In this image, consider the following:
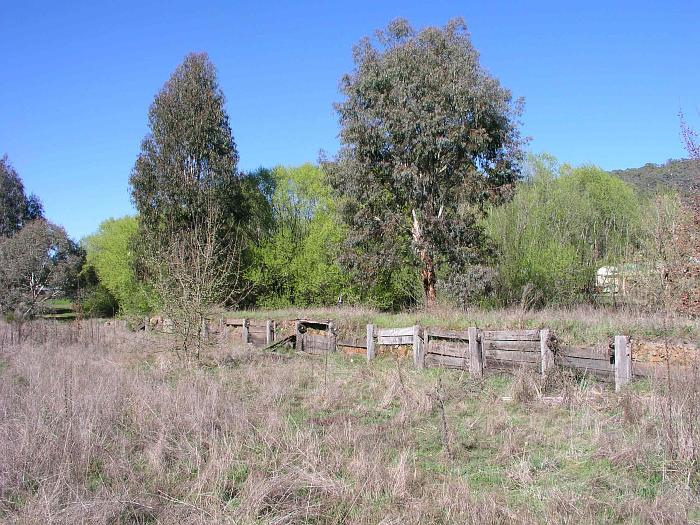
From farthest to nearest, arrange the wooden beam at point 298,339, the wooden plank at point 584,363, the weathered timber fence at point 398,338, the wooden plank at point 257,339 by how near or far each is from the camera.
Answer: the wooden plank at point 257,339
the wooden beam at point 298,339
the weathered timber fence at point 398,338
the wooden plank at point 584,363

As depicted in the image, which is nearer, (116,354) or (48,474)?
(48,474)

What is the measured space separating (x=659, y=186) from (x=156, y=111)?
963 inches

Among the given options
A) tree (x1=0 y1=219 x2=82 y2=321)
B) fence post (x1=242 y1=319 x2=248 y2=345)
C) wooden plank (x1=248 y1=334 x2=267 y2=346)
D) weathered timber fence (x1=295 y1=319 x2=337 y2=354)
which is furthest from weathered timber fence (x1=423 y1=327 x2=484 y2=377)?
tree (x1=0 y1=219 x2=82 y2=321)

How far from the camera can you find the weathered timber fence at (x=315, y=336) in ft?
50.9

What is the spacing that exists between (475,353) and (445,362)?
1027 millimetres

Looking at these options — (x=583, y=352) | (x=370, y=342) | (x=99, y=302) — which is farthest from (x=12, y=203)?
(x=583, y=352)

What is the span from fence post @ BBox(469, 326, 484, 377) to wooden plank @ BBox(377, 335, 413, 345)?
2122mm

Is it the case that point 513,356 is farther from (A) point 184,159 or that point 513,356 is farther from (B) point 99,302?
(B) point 99,302

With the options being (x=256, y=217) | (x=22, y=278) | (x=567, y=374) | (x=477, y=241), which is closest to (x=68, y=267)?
→ (x=22, y=278)

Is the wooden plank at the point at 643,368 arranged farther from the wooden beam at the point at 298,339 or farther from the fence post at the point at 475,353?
the wooden beam at the point at 298,339

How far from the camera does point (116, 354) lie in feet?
43.6

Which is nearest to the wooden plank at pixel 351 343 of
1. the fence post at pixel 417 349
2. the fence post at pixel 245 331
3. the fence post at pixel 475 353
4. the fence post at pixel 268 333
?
the fence post at pixel 417 349

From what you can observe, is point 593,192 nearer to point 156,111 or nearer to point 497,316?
point 497,316

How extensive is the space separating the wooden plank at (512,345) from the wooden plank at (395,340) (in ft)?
7.74
